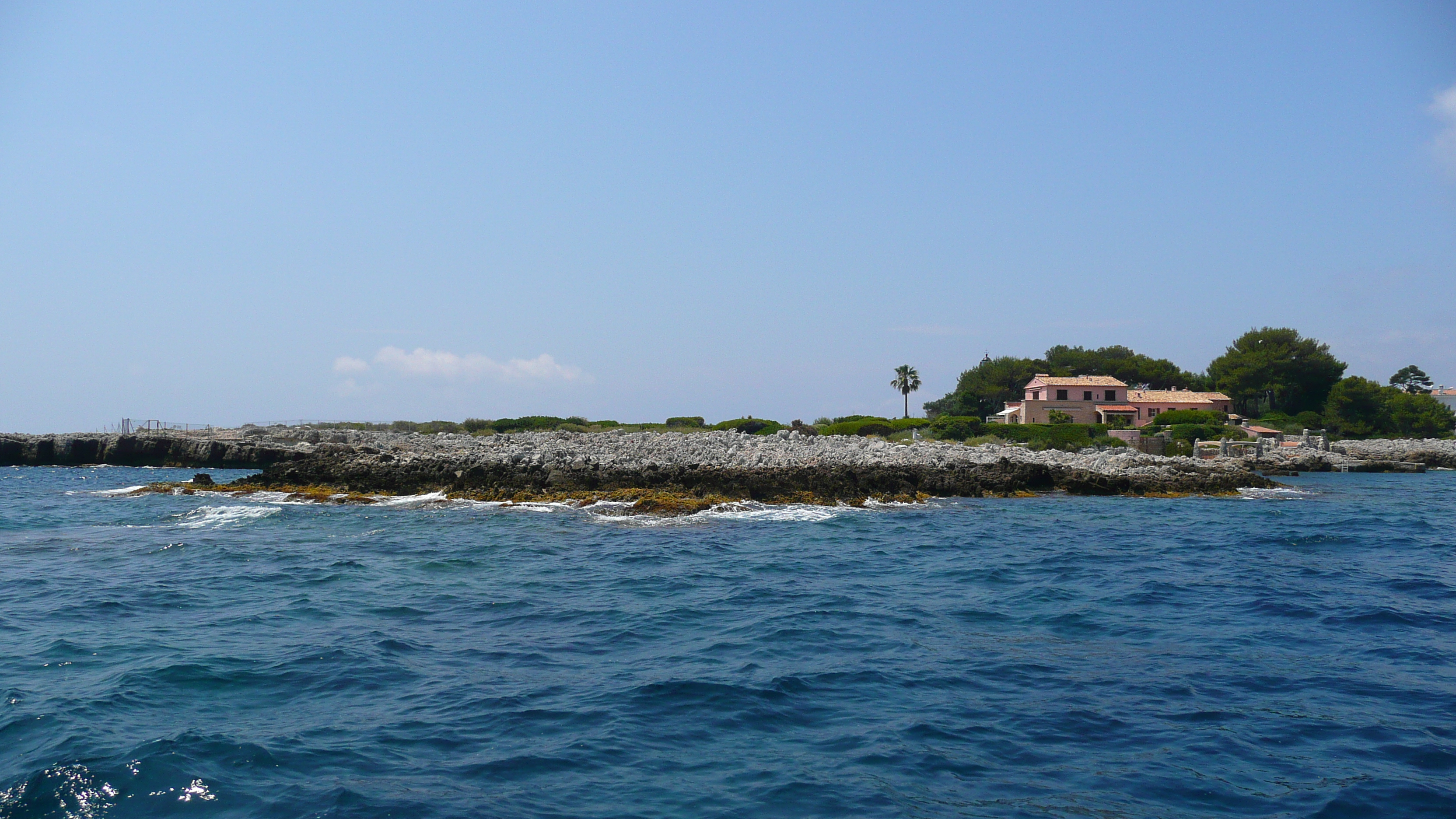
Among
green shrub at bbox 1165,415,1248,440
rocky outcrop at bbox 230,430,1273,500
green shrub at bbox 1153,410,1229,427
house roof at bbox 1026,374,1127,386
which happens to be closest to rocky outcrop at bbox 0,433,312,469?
rocky outcrop at bbox 230,430,1273,500

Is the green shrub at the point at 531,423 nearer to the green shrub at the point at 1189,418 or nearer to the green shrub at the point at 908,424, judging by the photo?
the green shrub at the point at 908,424

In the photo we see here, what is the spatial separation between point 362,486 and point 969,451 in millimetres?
23952

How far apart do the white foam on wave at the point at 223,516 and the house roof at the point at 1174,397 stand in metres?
64.3

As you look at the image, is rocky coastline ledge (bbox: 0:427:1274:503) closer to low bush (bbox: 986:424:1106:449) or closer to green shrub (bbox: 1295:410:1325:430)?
low bush (bbox: 986:424:1106:449)

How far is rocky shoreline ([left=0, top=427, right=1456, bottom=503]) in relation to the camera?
2784 centimetres

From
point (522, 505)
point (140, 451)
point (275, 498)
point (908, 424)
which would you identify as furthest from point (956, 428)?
point (140, 451)

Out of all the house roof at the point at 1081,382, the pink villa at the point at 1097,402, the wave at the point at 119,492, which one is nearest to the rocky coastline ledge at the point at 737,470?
the wave at the point at 119,492

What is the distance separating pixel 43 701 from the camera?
8.32 metres

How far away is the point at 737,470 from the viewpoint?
29562 millimetres

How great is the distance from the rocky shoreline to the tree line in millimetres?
31644

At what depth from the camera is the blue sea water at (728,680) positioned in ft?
20.7

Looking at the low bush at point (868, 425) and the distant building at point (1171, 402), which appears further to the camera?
the distant building at point (1171, 402)

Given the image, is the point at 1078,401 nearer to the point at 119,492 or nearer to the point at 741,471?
the point at 741,471

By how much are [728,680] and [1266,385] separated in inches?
3146
